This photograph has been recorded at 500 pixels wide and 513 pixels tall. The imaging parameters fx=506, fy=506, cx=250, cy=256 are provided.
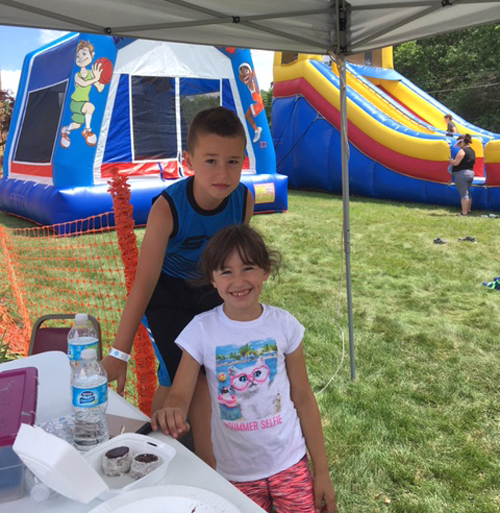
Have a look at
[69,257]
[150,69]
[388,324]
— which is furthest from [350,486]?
[150,69]

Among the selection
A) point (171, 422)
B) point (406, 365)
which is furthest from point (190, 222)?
point (406, 365)

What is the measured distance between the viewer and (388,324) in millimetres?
4617

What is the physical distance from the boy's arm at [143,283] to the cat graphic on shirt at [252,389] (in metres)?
0.39

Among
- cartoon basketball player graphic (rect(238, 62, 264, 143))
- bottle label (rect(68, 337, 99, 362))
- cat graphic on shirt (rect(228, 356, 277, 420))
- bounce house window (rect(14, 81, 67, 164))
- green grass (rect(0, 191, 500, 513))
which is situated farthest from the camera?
cartoon basketball player graphic (rect(238, 62, 264, 143))

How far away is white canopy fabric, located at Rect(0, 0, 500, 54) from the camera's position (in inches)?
102

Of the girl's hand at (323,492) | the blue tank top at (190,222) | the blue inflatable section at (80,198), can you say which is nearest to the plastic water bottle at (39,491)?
the girl's hand at (323,492)

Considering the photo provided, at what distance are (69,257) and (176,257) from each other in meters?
5.30

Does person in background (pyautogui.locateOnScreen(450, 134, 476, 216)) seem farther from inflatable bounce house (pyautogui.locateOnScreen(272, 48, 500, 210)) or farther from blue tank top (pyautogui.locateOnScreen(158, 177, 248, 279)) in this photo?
blue tank top (pyautogui.locateOnScreen(158, 177, 248, 279))

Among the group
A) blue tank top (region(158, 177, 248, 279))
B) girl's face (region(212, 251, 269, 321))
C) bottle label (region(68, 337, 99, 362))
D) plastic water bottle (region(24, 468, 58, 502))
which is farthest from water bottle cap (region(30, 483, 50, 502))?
blue tank top (region(158, 177, 248, 279))

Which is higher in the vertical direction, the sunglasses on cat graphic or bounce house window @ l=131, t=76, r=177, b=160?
bounce house window @ l=131, t=76, r=177, b=160

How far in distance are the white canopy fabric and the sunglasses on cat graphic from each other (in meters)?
1.91

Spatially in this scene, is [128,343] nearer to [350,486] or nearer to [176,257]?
[176,257]

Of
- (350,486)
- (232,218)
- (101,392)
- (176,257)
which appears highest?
(232,218)

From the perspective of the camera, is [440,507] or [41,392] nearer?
[41,392]
